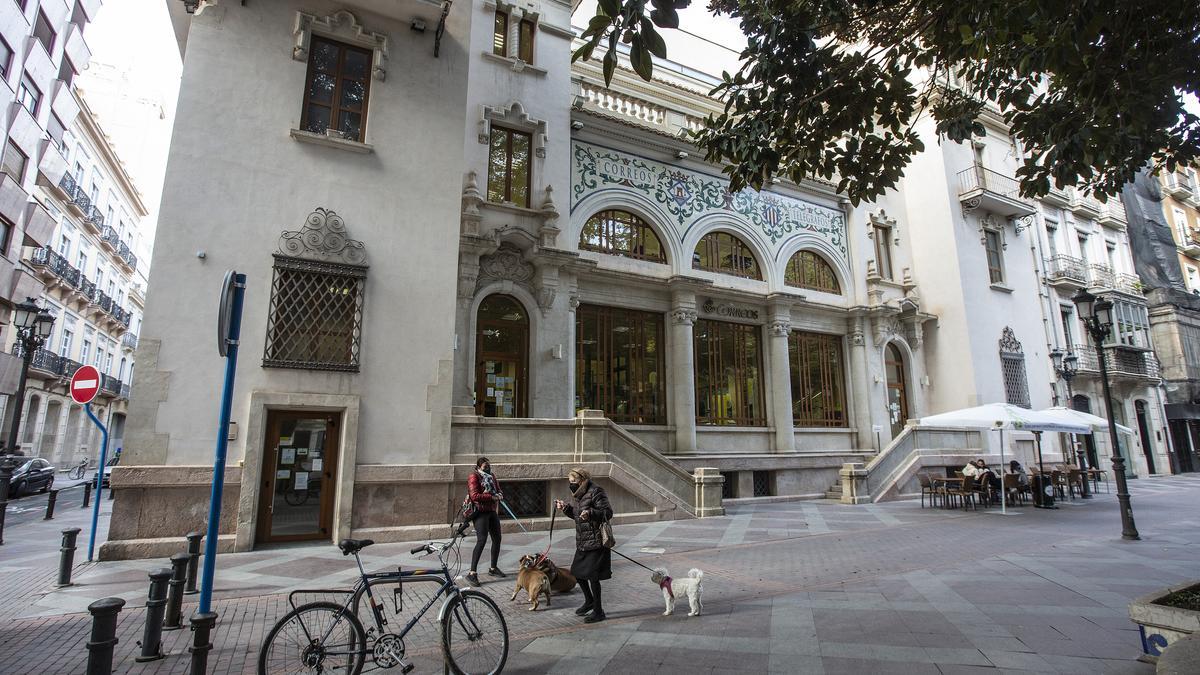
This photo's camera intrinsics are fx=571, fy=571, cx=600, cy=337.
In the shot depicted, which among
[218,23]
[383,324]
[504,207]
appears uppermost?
[218,23]

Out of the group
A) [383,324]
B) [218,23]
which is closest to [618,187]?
[383,324]

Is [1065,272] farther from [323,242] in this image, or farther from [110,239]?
[110,239]

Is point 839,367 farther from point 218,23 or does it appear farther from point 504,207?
point 218,23

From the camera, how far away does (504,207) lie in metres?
14.9

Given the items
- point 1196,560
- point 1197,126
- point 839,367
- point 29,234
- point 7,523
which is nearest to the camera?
point 1197,126

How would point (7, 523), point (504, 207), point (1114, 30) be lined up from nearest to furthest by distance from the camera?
1. point (1114, 30)
2. point (7, 523)
3. point (504, 207)

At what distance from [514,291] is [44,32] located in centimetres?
2917

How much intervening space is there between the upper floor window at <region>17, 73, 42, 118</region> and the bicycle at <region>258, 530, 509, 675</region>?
32750 mm

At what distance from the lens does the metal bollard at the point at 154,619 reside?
16.2 ft

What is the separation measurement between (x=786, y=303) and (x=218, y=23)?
1680cm

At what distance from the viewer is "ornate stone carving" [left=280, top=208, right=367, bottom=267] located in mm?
10398

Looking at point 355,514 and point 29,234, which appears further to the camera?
point 29,234

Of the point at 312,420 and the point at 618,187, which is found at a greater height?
the point at 618,187

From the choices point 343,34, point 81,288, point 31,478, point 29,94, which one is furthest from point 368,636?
point 81,288
